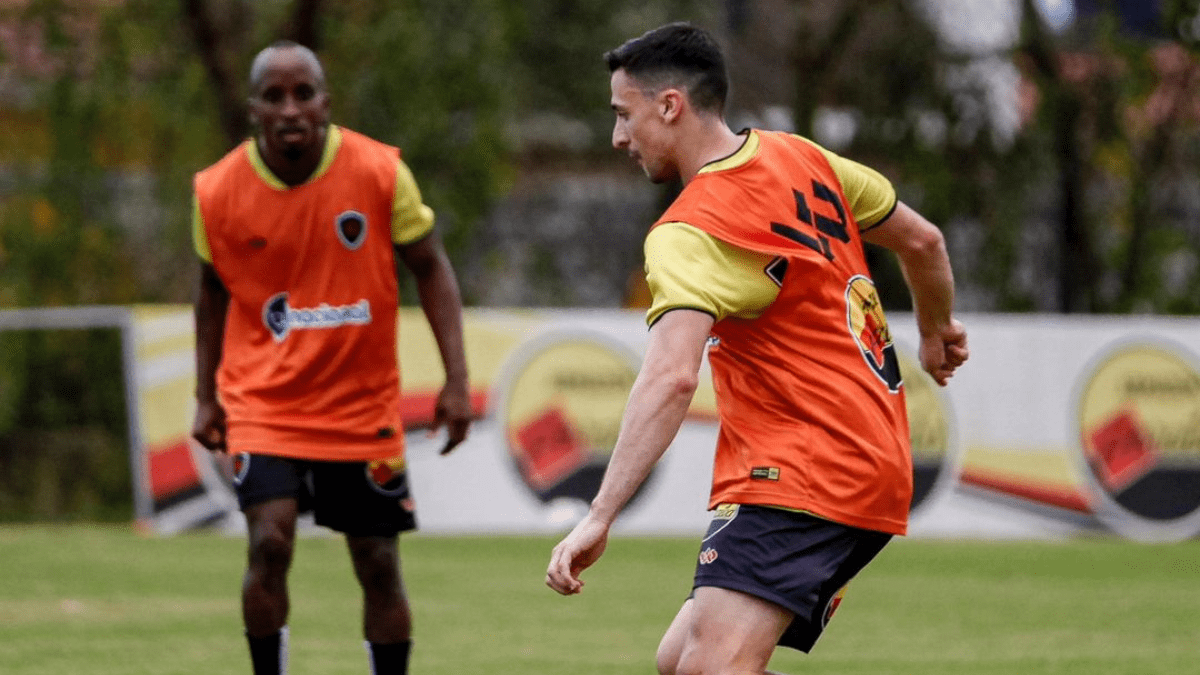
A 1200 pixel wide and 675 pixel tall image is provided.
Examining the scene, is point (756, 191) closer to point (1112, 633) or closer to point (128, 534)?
point (1112, 633)

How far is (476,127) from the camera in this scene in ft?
60.4

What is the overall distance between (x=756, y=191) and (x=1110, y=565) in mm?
8605

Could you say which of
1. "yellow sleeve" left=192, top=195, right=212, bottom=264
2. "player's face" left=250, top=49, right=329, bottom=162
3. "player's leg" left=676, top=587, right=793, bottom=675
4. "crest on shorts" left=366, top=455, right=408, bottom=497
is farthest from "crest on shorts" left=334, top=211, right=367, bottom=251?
"player's leg" left=676, top=587, right=793, bottom=675

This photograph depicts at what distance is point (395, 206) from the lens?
6480 millimetres

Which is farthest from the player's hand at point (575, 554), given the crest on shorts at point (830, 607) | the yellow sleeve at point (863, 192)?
the yellow sleeve at point (863, 192)

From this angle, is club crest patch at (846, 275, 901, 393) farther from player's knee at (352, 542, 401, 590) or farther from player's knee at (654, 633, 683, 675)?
player's knee at (352, 542, 401, 590)

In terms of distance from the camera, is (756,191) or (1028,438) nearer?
(756,191)

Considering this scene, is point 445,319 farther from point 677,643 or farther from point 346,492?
point 677,643

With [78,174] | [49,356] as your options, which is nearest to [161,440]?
[49,356]

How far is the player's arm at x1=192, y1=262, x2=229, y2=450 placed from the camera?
21.5ft

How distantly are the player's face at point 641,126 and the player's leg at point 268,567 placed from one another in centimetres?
218

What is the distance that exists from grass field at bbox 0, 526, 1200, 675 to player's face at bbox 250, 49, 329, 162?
2.50 meters

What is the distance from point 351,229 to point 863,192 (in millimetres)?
2136

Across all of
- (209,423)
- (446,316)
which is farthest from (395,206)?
(209,423)
